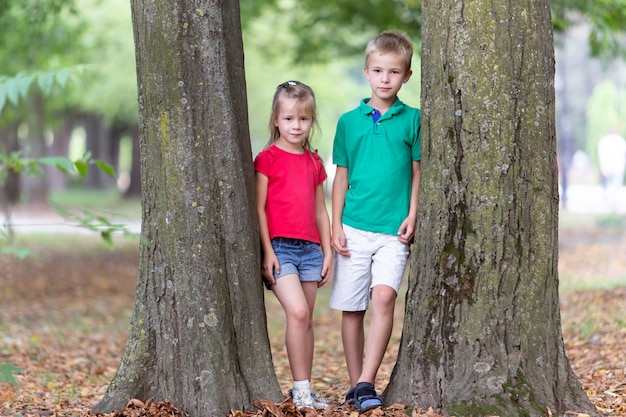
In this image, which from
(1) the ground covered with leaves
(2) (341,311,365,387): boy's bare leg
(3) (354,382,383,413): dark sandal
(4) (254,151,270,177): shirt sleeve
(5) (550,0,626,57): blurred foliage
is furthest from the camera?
(5) (550,0,626,57): blurred foliage

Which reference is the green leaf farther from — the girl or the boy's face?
the boy's face

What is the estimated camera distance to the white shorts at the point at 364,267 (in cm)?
436

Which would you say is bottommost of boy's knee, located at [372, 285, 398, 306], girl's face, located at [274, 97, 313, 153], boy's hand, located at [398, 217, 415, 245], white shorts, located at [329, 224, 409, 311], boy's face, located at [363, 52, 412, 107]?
boy's knee, located at [372, 285, 398, 306]

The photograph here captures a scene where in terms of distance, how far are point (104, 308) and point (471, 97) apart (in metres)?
8.02

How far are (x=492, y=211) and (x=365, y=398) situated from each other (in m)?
1.23

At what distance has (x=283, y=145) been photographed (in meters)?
4.50

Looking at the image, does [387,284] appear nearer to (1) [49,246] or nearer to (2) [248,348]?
(2) [248,348]

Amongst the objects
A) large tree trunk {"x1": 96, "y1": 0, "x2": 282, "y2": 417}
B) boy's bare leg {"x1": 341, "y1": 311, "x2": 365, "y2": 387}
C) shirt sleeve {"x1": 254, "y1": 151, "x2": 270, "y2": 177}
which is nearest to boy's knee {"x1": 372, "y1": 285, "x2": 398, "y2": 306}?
boy's bare leg {"x1": 341, "y1": 311, "x2": 365, "y2": 387}

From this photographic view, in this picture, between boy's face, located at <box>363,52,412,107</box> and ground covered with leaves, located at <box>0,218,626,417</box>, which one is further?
ground covered with leaves, located at <box>0,218,626,417</box>

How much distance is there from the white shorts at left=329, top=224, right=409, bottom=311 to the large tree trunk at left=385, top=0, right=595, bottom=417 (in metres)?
0.32

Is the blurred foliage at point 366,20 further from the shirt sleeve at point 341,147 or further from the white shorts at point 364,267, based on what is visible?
the white shorts at point 364,267

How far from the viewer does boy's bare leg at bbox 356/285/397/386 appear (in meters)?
4.32

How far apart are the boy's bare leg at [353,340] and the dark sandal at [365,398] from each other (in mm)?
239

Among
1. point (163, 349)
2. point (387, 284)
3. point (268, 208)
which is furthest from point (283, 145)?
point (163, 349)
